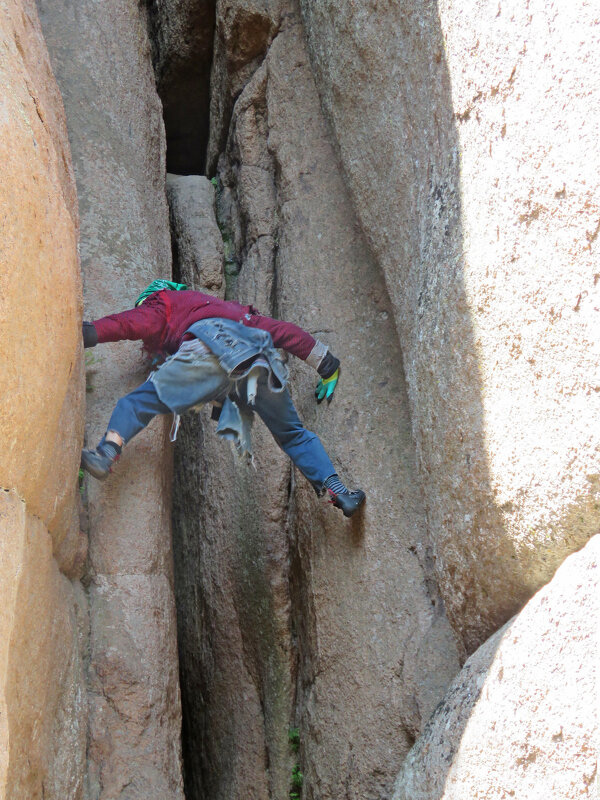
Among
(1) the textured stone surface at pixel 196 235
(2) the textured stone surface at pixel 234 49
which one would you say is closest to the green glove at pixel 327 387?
(1) the textured stone surface at pixel 196 235

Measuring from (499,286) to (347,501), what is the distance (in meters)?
1.52

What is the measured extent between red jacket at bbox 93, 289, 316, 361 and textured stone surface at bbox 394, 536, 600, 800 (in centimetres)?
206

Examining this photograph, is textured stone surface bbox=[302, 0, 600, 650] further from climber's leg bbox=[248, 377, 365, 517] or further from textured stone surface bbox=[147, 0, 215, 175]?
textured stone surface bbox=[147, 0, 215, 175]

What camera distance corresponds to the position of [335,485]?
15.3 ft

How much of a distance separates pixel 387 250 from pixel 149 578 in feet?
Answer: 7.13

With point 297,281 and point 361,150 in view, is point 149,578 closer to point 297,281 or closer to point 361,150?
point 297,281

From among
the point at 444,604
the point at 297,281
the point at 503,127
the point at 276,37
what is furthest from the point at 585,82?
the point at 276,37

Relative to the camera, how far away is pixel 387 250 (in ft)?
16.5

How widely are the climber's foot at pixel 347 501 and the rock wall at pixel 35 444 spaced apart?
131 cm

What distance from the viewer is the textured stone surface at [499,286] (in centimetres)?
314

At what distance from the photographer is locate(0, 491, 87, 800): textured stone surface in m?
2.93

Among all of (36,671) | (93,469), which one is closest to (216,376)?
(93,469)

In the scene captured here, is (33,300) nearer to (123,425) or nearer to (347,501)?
(123,425)

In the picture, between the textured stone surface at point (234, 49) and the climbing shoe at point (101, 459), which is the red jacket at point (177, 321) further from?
the textured stone surface at point (234, 49)
